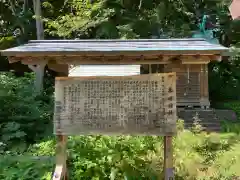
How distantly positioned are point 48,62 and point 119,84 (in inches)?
46.5

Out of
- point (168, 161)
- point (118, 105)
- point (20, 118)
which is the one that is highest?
point (118, 105)

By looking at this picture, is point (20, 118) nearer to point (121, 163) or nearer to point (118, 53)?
point (121, 163)

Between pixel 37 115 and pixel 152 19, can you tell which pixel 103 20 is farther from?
pixel 37 115

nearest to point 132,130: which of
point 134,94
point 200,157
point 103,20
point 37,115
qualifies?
point 134,94

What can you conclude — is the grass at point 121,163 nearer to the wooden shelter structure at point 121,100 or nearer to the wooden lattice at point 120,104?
the wooden shelter structure at point 121,100

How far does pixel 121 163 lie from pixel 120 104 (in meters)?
1.24

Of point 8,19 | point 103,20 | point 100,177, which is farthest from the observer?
point 8,19

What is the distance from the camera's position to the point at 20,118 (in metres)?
10.6

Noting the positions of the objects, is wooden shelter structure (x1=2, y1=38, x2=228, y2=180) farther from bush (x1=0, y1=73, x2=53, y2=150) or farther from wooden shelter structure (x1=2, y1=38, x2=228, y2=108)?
bush (x1=0, y1=73, x2=53, y2=150)

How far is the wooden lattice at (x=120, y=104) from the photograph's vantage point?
6031 mm

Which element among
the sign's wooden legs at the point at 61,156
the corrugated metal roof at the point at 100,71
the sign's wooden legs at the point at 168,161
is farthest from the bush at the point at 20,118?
the sign's wooden legs at the point at 168,161

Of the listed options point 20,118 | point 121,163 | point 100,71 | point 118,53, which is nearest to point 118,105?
point 118,53

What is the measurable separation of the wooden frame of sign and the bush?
4038 mm

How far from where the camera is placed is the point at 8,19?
19672mm
